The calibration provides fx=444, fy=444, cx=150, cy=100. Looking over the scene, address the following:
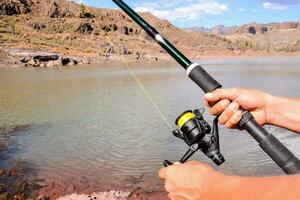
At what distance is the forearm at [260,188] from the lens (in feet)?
5.59

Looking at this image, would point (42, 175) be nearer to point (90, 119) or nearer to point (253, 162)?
point (253, 162)

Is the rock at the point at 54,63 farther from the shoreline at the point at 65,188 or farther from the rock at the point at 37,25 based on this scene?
the shoreline at the point at 65,188

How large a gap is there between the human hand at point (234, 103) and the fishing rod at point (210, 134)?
A: 6cm

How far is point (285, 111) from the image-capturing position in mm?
3811

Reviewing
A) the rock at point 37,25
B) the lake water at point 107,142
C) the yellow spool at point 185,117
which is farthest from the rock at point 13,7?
the yellow spool at point 185,117

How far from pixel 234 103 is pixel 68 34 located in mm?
98263

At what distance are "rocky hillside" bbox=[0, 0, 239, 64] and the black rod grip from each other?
6713 centimetres

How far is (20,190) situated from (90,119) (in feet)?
28.5

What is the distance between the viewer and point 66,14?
120m

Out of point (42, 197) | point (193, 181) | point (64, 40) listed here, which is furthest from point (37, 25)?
point (193, 181)

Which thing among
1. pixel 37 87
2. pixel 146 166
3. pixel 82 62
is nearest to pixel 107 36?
pixel 82 62

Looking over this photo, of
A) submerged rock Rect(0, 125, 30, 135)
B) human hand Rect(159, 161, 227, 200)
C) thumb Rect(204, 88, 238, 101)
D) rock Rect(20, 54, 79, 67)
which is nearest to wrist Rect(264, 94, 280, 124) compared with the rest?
thumb Rect(204, 88, 238, 101)

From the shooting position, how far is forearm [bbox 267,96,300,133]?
12.5 ft

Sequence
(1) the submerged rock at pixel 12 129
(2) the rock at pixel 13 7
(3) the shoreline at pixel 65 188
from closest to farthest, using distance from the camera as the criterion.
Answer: (3) the shoreline at pixel 65 188
(1) the submerged rock at pixel 12 129
(2) the rock at pixel 13 7
